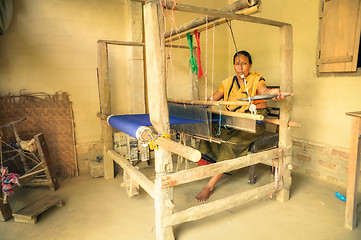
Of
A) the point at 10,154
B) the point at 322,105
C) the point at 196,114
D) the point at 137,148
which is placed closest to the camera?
the point at 196,114

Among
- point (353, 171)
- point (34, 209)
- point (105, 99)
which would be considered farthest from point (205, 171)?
point (105, 99)

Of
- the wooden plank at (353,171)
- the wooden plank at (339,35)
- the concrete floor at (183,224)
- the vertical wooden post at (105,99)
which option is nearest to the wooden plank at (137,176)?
the vertical wooden post at (105,99)

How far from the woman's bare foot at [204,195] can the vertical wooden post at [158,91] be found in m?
0.75

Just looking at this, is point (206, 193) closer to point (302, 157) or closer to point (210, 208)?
point (210, 208)

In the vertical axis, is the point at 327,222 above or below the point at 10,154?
below


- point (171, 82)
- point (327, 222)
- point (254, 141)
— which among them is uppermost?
point (171, 82)

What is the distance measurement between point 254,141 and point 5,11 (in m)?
3.07

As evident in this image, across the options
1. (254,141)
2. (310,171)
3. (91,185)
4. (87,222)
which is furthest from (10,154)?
(310,171)

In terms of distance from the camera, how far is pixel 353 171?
1975mm

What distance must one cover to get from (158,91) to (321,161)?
2532 mm

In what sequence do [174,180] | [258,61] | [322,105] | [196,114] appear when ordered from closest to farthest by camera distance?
1. [174,180]
2. [196,114]
3. [322,105]
4. [258,61]

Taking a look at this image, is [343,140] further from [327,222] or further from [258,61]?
[258,61]

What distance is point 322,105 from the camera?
3.10m

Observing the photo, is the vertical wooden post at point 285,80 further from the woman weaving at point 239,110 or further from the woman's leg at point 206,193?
the woman's leg at point 206,193
